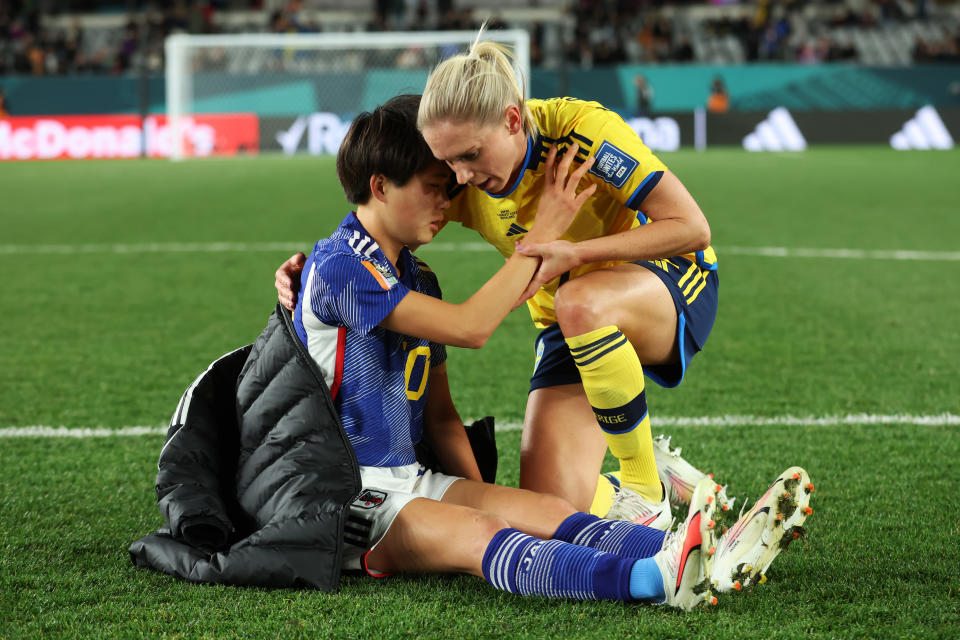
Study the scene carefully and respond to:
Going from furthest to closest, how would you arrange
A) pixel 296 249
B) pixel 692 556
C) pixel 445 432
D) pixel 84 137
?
pixel 84 137 → pixel 296 249 → pixel 445 432 → pixel 692 556

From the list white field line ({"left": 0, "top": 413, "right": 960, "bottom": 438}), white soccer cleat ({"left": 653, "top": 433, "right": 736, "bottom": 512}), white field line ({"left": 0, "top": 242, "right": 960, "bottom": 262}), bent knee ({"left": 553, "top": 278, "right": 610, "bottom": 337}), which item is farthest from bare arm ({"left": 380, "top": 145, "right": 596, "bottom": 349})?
white field line ({"left": 0, "top": 242, "right": 960, "bottom": 262})

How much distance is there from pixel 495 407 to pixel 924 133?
19.1m

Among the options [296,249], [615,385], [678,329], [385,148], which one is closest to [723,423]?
[678,329]

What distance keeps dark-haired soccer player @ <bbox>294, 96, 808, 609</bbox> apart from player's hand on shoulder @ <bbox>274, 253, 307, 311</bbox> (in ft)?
0.20

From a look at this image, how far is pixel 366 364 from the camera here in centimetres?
239

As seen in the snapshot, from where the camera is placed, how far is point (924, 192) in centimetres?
1207

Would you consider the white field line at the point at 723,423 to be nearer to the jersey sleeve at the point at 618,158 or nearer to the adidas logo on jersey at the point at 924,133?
the jersey sleeve at the point at 618,158

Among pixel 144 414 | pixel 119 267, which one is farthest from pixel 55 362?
pixel 119 267

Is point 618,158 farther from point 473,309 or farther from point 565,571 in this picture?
point 565,571

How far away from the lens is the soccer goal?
714 inches

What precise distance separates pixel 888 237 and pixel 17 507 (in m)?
7.58

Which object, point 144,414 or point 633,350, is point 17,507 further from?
point 633,350

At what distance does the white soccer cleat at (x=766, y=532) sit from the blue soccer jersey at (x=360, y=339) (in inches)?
31.5

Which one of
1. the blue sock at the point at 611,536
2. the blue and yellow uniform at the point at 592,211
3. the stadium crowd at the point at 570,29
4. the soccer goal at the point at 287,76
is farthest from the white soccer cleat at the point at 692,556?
the stadium crowd at the point at 570,29
